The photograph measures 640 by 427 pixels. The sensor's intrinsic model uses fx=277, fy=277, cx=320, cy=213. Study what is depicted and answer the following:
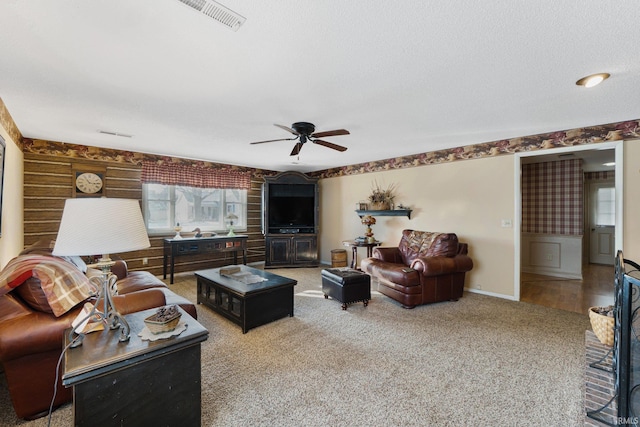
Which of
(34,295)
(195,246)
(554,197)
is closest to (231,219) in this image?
(195,246)

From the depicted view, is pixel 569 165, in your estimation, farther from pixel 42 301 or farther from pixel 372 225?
pixel 42 301

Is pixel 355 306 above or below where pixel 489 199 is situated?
below

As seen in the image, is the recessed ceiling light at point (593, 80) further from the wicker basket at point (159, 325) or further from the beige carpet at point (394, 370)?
the wicker basket at point (159, 325)

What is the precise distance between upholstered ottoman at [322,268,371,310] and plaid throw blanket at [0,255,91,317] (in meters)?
2.47

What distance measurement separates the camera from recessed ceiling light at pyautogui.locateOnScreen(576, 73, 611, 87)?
A: 207 cm

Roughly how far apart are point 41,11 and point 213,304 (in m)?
2.88

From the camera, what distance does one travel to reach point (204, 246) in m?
5.00

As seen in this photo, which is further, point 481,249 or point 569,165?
point 569,165

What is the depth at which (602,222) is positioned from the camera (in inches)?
255

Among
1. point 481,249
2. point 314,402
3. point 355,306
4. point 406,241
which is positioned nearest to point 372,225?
point 406,241

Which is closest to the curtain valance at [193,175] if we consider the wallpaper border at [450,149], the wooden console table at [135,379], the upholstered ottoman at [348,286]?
the wallpaper border at [450,149]

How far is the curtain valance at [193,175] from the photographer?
4887mm

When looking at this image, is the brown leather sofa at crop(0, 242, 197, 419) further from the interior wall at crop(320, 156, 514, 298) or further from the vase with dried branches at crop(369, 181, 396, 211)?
the interior wall at crop(320, 156, 514, 298)

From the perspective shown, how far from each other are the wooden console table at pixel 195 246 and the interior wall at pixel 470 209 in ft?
9.35
